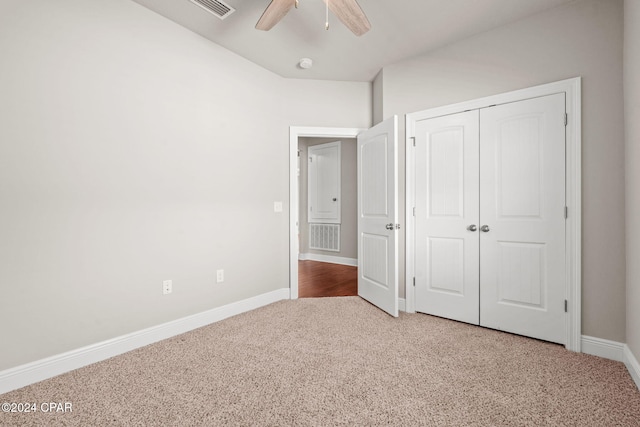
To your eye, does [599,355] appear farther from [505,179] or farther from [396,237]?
[396,237]

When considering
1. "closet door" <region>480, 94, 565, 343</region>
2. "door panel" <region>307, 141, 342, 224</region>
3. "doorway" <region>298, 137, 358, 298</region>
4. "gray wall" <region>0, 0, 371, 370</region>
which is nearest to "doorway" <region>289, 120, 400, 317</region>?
"gray wall" <region>0, 0, 371, 370</region>

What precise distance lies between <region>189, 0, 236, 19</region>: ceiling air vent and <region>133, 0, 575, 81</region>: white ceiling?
2.1 inches

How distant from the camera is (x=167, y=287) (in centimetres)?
252

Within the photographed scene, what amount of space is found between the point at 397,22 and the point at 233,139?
6.17ft

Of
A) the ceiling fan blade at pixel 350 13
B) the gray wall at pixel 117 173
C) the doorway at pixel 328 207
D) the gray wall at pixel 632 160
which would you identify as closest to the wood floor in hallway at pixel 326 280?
the doorway at pixel 328 207

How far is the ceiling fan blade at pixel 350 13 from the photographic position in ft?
6.20

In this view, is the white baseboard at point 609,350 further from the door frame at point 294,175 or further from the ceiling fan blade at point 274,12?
the ceiling fan blade at point 274,12

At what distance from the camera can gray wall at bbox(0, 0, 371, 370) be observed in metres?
1.81

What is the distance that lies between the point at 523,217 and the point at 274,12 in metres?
2.52

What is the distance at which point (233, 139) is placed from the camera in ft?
10.1

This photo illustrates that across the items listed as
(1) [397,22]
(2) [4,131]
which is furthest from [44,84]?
(1) [397,22]

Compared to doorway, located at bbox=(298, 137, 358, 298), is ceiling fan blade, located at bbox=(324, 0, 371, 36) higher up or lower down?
higher up

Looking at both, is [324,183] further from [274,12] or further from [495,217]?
[274,12]

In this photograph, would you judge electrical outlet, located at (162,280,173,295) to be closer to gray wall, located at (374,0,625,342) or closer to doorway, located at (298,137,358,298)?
doorway, located at (298,137,358,298)
